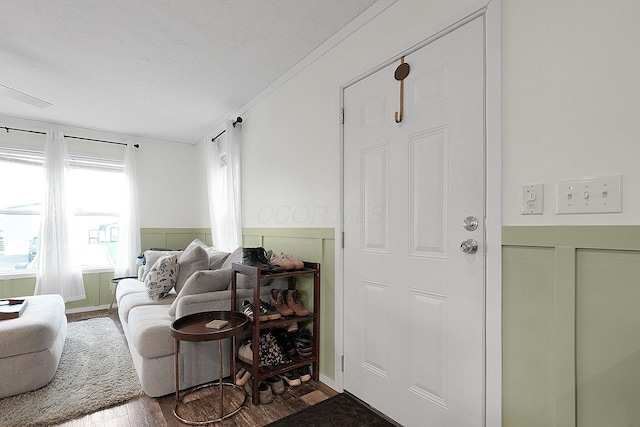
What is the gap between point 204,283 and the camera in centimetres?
238

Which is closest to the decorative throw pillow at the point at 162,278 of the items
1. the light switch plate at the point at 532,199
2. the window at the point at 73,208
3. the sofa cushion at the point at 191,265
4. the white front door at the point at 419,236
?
the sofa cushion at the point at 191,265

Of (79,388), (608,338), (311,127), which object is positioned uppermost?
(311,127)

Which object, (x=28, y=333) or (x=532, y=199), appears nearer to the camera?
(x=532, y=199)

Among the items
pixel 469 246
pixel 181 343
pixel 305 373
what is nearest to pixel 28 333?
pixel 181 343

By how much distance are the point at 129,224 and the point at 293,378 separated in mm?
3488

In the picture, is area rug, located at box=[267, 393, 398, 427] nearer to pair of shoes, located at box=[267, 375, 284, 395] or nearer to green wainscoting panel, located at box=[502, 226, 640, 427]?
pair of shoes, located at box=[267, 375, 284, 395]

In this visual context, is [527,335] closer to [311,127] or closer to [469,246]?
[469,246]

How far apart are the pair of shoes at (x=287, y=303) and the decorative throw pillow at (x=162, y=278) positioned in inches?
42.3

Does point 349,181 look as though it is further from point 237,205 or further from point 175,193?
point 175,193

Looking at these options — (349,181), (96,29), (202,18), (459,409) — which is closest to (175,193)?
(96,29)

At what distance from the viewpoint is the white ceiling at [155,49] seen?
2.01 m

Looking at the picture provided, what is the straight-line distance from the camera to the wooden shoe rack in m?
2.09

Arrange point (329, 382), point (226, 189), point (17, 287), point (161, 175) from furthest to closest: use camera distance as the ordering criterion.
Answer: point (161, 175) < point (17, 287) < point (226, 189) < point (329, 382)

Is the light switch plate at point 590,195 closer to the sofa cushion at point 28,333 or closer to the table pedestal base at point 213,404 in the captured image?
the table pedestal base at point 213,404
